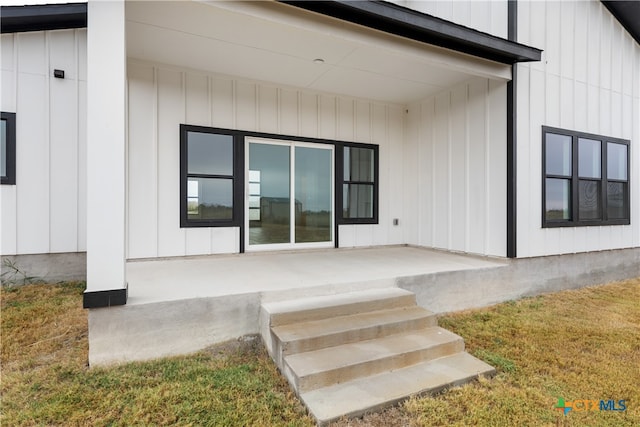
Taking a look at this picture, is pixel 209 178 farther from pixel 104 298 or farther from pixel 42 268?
pixel 104 298

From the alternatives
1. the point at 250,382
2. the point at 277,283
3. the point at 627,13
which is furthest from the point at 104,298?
the point at 627,13

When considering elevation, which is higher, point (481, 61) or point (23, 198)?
point (481, 61)

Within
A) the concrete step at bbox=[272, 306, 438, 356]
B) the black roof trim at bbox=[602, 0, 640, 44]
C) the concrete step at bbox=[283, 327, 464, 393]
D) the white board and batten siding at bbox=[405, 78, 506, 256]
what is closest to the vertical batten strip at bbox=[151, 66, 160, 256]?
the concrete step at bbox=[272, 306, 438, 356]

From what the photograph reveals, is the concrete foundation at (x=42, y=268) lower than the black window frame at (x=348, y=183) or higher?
lower

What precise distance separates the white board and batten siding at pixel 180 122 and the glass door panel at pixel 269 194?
0.32m

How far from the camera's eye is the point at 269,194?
5465 millimetres

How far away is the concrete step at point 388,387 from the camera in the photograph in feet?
7.06

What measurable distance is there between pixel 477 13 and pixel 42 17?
20.3ft

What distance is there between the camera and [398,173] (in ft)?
21.5

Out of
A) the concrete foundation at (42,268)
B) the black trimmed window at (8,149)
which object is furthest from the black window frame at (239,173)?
the black trimmed window at (8,149)

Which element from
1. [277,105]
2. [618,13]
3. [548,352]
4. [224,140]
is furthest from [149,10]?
[618,13]

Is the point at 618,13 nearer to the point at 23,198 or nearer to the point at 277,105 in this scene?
the point at 277,105

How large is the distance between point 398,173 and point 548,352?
415 cm

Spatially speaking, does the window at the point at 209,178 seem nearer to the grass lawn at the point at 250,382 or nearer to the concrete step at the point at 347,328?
the grass lawn at the point at 250,382
